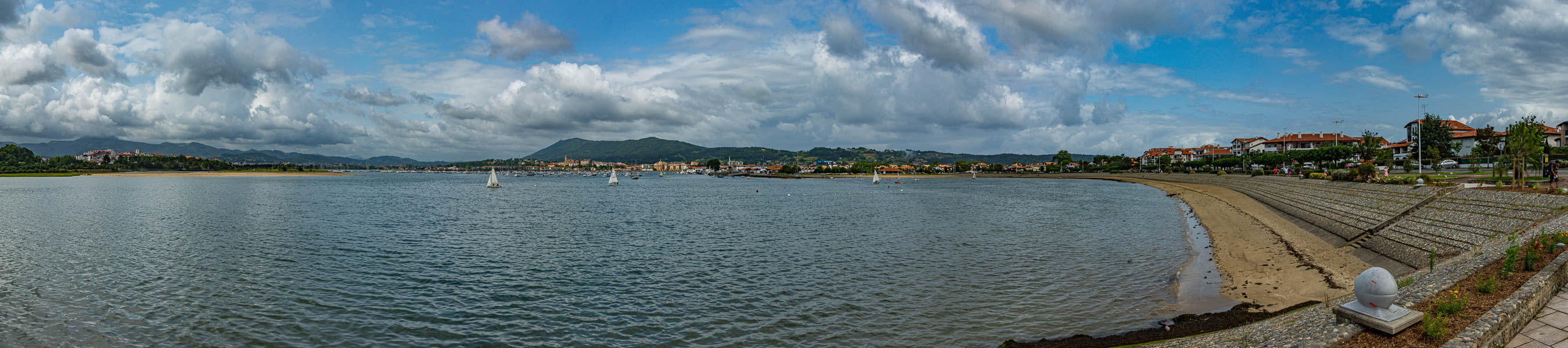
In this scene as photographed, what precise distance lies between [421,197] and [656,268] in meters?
63.6

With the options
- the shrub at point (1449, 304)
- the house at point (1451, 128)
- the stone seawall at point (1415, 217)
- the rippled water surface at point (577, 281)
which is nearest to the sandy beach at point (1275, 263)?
the stone seawall at point (1415, 217)

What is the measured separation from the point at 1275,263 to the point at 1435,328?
14.9 meters

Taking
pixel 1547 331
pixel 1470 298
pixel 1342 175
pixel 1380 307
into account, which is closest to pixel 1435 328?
pixel 1380 307

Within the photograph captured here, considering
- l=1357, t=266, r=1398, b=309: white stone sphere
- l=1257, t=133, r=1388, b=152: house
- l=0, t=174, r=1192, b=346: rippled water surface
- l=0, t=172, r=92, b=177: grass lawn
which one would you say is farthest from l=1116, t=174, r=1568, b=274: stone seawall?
l=0, t=172, r=92, b=177: grass lawn

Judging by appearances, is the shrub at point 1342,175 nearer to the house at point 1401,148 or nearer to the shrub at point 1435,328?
the shrub at point 1435,328

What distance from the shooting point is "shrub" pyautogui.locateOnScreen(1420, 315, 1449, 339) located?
7.65m

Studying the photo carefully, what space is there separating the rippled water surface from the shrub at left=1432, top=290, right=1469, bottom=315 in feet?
16.3

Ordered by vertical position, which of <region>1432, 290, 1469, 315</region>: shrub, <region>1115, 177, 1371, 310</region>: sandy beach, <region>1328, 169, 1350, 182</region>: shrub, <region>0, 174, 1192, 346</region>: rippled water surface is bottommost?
<region>0, 174, 1192, 346</region>: rippled water surface

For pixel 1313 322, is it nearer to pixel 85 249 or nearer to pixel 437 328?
pixel 437 328

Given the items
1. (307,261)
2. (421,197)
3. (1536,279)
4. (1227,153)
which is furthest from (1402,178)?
(1227,153)

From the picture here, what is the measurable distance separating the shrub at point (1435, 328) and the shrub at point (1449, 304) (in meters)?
0.35

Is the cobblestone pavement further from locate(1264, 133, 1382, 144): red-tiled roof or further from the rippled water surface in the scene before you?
locate(1264, 133, 1382, 144): red-tiled roof

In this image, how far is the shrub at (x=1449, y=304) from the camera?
27.8 ft

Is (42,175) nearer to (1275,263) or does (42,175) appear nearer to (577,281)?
(577,281)
